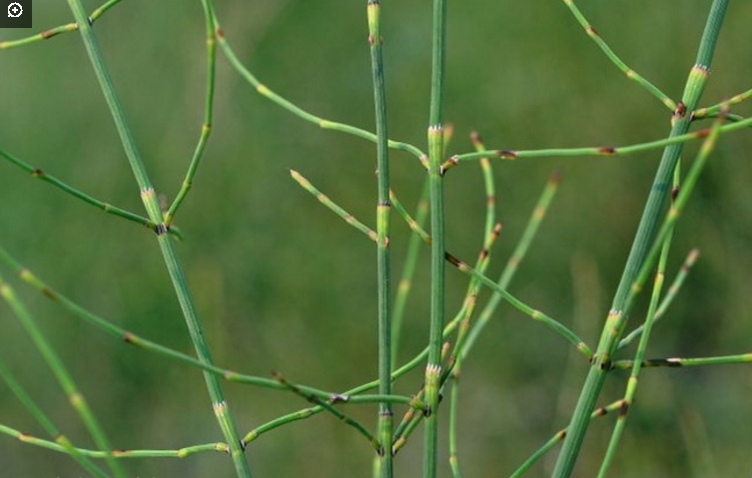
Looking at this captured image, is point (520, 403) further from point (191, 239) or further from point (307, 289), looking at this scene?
point (191, 239)

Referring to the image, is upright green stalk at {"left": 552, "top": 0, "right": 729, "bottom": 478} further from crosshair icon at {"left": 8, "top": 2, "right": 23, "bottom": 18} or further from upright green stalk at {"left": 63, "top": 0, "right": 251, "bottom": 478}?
crosshair icon at {"left": 8, "top": 2, "right": 23, "bottom": 18}

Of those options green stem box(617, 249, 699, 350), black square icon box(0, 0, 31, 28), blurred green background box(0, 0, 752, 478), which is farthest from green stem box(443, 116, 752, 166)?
black square icon box(0, 0, 31, 28)

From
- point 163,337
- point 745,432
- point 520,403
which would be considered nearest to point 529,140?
point 520,403

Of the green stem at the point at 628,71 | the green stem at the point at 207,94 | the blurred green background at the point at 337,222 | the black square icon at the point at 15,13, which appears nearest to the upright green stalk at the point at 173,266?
the green stem at the point at 207,94

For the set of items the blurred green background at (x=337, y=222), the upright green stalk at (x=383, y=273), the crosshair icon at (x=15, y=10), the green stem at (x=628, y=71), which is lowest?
the upright green stalk at (x=383, y=273)

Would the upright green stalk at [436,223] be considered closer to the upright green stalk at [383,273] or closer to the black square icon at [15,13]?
the upright green stalk at [383,273]
